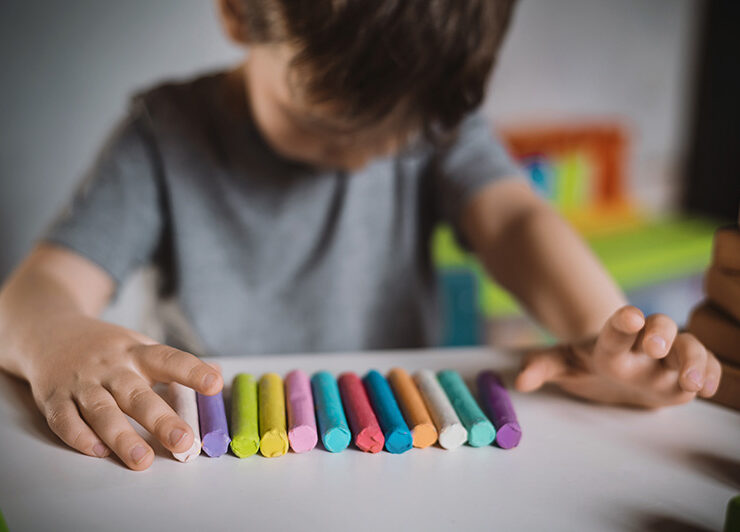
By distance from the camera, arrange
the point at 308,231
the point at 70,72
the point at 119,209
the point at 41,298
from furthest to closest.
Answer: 1. the point at 70,72
2. the point at 308,231
3. the point at 119,209
4. the point at 41,298

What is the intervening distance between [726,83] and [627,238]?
2.11 feet

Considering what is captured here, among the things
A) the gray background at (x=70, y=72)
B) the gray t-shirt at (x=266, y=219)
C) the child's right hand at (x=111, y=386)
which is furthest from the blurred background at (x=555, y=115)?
the child's right hand at (x=111, y=386)

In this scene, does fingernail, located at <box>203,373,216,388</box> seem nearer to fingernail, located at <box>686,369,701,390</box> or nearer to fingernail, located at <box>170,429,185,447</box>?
fingernail, located at <box>170,429,185,447</box>

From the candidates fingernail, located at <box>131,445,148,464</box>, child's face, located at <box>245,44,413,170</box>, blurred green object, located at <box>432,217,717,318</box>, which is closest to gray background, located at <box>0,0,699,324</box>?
blurred green object, located at <box>432,217,717,318</box>

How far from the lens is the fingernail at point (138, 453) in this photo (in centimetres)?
36

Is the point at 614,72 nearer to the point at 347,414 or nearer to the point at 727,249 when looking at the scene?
the point at 727,249

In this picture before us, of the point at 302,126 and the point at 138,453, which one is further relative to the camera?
the point at 302,126

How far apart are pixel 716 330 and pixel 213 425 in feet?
1.20

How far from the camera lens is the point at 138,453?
1.20 ft

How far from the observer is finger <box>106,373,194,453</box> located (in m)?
0.37

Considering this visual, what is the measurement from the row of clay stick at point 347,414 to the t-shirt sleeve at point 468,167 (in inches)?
12.0

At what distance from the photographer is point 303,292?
2.64 feet

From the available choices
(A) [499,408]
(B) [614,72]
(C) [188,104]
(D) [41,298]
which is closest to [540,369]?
(A) [499,408]

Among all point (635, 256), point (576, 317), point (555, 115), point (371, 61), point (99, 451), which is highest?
point (371, 61)
